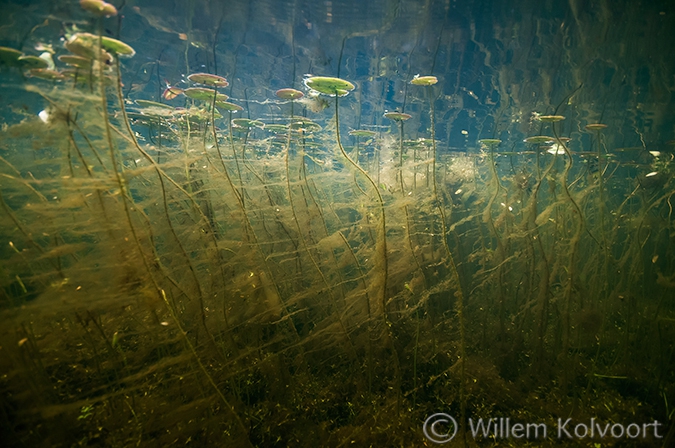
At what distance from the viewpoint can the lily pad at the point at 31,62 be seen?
11.7 ft

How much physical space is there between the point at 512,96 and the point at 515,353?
9813 millimetres

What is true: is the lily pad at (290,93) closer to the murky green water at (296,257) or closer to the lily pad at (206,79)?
the murky green water at (296,257)

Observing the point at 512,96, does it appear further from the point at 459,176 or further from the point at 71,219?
the point at 71,219

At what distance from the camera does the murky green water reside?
3215 mm

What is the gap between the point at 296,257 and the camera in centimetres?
505

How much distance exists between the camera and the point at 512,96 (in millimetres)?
10969

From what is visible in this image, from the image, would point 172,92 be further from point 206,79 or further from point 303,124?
point 303,124

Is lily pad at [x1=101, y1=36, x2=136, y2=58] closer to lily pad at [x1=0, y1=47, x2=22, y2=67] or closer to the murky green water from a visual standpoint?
the murky green water

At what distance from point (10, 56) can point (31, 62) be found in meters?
0.46

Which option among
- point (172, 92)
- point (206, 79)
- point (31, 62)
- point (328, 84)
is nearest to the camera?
point (31, 62)

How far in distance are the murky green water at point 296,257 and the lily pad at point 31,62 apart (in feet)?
0.10

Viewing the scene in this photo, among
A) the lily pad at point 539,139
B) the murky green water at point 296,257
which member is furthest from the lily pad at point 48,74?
the lily pad at point 539,139

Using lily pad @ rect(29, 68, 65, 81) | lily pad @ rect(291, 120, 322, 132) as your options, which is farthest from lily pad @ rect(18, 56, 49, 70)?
lily pad @ rect(291, 120, 322, 132)

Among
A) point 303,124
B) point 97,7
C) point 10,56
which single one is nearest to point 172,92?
point 10,56
